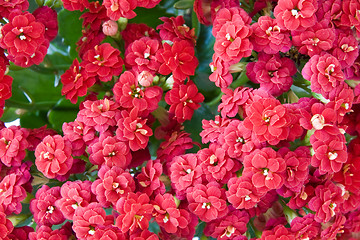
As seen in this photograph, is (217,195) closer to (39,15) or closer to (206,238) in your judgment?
(206,238)

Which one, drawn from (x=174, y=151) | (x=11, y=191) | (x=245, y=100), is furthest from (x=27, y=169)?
(x=245, y=100)

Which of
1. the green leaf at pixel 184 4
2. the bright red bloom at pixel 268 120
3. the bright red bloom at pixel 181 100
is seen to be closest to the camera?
the bright red bloom at pixel 268 120

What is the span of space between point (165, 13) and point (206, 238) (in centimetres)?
44

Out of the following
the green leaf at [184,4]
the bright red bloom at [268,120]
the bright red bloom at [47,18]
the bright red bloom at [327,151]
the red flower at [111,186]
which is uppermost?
the bright red bloom at [47,18]

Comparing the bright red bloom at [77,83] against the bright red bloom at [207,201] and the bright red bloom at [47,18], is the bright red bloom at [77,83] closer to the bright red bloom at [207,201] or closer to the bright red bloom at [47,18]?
the bright red bloom at [47,18]

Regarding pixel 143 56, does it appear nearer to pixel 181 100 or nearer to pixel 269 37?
pixel 181 100

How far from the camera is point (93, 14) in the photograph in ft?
2.42

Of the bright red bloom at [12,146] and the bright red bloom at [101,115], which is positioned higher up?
the bright red bloom at [101,115]

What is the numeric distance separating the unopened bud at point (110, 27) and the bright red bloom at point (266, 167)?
31 cm

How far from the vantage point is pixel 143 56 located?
687mm

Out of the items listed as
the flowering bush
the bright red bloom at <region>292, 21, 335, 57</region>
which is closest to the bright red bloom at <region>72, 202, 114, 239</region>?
the flowering bush

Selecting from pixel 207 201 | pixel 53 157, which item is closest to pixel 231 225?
pixel 207 201

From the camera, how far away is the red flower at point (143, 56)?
0.68 meters

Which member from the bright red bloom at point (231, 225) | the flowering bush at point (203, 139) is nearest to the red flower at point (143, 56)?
the flowering bush at point (203, 139)
